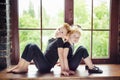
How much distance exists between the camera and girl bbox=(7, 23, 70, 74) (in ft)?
8.84

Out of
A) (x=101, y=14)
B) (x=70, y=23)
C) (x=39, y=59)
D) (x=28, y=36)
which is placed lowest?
(x=39, y=59)

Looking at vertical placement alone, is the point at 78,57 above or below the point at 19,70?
above

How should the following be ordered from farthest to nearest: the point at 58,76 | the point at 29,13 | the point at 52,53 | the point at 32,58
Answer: the point at 29,13 < the point at 52,53 < the point at 32,58 < the point at 58,76

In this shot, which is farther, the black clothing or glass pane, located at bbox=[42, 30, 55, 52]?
glass pane, located at bbox=[42, 30, 55, 52]

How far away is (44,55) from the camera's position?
2.84 metres

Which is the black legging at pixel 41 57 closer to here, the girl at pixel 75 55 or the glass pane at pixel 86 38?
the girl at pixel 75 55

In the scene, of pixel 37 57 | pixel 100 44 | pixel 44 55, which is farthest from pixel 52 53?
pixel 100 44

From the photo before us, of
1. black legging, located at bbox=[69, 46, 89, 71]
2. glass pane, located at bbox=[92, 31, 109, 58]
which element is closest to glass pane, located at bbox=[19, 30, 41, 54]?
black legging, located at bbox=[69, 46, 89, 71]

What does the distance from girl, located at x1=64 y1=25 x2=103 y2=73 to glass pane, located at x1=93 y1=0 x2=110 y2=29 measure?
419 mm

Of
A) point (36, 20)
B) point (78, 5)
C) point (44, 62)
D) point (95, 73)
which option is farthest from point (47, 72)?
point (78, 5)

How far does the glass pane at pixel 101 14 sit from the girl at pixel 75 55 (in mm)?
419

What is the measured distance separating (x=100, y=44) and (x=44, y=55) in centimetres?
77

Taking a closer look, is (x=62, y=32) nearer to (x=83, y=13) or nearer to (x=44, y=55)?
(x=44, y=55)

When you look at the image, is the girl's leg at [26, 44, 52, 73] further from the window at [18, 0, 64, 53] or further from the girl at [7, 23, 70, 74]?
the window at [18, 0, 64, 53]
